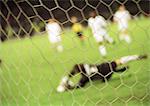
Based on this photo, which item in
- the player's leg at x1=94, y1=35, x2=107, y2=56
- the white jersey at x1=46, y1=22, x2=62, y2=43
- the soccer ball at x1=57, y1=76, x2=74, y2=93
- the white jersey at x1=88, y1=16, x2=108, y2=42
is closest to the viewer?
the white jersey at x1=88, y1=16, x2=108, y2=42

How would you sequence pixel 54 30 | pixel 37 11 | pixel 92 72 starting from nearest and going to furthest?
pixel 92 72 → pixel 54 30 → pixel 37 11

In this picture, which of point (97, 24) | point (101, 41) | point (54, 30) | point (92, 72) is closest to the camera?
point (97, 24)

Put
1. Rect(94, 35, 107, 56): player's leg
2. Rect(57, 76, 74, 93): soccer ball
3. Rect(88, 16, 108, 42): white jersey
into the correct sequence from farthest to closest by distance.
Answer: Rect(94, 35, 107, 56): player's leg < Rect(57, 76, 74, 93): soccer ball < Rect(88, 16, 108, 42): white jersey

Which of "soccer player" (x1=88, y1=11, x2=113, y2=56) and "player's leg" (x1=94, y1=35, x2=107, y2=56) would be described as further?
"player's leg" (x1=94, y1=35, x2=107, y2=56)

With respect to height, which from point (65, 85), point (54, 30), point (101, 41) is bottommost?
point (101, 41)

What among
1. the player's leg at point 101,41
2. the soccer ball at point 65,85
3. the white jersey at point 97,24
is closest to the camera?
the white jersey at point 97,24

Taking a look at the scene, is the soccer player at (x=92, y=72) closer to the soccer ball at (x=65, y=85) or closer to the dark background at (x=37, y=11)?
the soccer ball at (x=65, y=85)

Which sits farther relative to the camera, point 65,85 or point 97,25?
point 65,85

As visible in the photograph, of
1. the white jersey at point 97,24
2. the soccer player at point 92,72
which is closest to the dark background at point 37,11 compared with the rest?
the white jersey at point 97,24

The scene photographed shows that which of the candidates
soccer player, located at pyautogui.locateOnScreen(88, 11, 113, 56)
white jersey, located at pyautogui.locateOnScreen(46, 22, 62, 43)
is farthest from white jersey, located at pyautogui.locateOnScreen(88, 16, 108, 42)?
white jersey, located at pyautogui.locateOnScreen(46, 22, 62, 43)

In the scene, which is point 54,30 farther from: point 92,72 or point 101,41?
point 101,41

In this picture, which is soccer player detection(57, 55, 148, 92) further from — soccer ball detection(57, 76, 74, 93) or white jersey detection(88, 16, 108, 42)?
white jersey detection(88, 16, 108, 42)

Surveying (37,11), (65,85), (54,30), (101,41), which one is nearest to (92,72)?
(65,85)

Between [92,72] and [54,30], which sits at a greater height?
[54,30]
